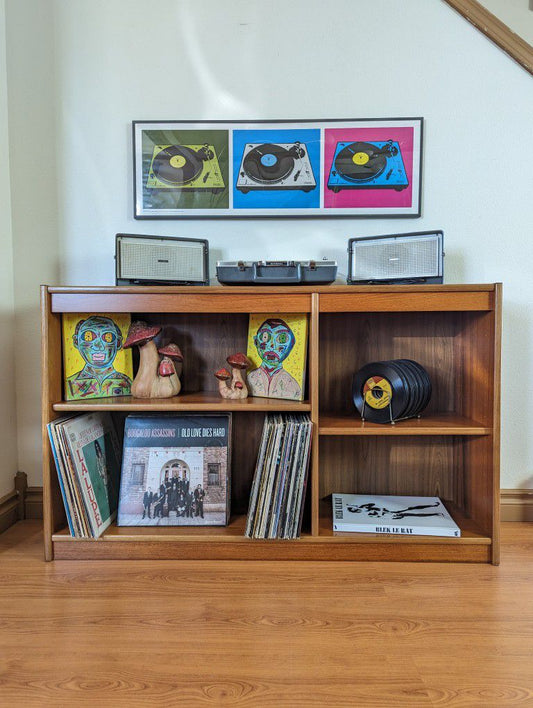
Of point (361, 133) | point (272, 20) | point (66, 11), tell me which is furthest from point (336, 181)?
point (66, 11)

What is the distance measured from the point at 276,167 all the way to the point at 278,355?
68cm

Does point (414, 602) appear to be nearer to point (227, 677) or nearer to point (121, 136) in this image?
point (227, 677)

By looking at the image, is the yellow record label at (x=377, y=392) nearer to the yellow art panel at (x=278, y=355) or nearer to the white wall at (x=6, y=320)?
the yellow art panel at (x=278, y=355)

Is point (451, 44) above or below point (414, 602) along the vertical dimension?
above

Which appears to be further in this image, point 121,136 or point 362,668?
point 121,136

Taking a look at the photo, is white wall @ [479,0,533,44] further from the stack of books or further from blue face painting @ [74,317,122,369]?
the stack of books

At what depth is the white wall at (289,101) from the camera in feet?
5.52

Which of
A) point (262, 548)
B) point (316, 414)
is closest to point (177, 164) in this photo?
point (316, 414)

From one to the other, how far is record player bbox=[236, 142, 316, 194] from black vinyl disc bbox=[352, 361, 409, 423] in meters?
0.68

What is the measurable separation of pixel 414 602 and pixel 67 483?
39.4 inches

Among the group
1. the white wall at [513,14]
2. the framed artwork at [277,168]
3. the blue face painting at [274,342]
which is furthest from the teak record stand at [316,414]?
the white wall at [513,14]

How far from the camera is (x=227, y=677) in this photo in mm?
958

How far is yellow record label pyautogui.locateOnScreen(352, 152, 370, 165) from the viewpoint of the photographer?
5.56 ft

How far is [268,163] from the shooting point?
1708mm
